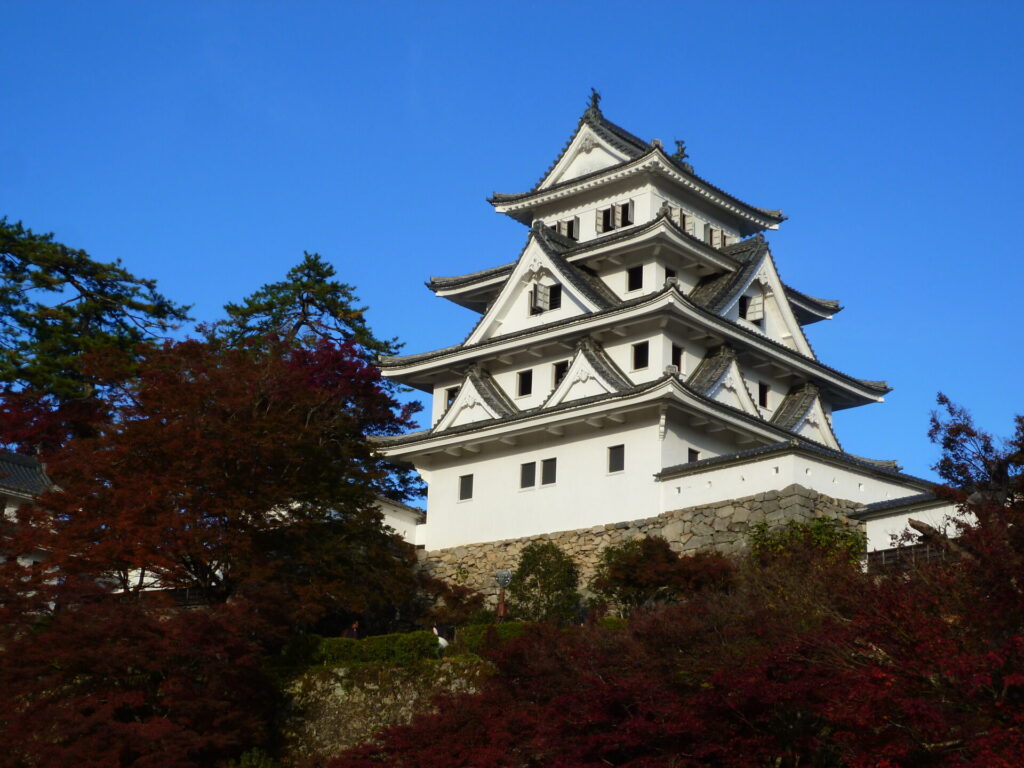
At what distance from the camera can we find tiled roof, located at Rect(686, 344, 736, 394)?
1375 inches

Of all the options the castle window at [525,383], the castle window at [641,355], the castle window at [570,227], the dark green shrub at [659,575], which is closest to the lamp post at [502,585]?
the dark green shrub at [659,575]

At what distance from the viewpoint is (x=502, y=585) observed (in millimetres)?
32938

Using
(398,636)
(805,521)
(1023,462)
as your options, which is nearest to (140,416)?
(398,636)

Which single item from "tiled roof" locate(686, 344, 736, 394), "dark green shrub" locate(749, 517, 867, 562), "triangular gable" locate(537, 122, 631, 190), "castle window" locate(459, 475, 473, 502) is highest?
"triangular gable" locate(537, 122, 631, 190)

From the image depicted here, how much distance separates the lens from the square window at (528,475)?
3597cm

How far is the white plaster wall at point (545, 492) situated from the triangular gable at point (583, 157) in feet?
33.1

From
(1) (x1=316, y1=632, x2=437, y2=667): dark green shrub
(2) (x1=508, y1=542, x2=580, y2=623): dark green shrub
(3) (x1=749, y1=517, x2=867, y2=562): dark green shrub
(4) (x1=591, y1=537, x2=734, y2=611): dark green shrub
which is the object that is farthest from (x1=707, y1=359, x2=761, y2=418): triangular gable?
(1) (x1=316, y1=632, x2=437, y2=667): dark green shrub

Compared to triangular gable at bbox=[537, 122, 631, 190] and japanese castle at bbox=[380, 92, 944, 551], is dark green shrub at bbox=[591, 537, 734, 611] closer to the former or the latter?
japanese castle at bbox=[380, 92, 944, 551]

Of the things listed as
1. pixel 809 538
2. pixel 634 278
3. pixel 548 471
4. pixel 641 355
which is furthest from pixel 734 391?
pixel 809 538

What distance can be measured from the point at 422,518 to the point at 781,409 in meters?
10.6

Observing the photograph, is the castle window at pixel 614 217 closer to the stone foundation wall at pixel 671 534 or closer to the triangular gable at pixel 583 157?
the triangular gable at pixel 583 157

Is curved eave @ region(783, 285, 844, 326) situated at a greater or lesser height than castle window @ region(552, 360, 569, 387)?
greater

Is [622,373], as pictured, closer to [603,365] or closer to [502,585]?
[603,365]

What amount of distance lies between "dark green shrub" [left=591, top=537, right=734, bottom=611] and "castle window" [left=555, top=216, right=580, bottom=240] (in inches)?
576
